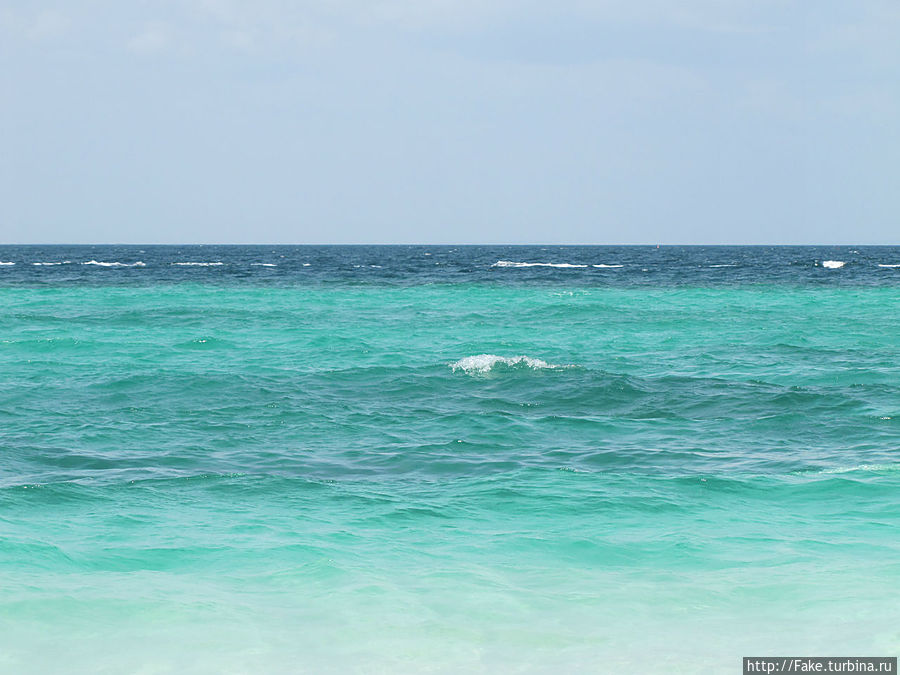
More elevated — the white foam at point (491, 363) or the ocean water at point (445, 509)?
the white foam at point (491, 363)

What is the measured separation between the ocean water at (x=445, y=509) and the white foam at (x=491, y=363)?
5.0 inches

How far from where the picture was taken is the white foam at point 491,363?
61.6ft

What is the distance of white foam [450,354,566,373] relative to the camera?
61.6 ft

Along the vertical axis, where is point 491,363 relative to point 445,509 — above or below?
above

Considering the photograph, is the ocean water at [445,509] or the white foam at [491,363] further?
the white foam at [491,363]

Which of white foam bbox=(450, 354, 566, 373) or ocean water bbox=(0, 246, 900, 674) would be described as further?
white foam bbox=(450, 354, 566, 373)

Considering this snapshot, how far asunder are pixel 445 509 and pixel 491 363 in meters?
9.58

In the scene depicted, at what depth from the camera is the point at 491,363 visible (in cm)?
1906

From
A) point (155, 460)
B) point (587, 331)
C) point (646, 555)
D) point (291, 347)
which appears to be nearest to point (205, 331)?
point (291, 347)

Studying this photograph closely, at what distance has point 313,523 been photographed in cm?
915

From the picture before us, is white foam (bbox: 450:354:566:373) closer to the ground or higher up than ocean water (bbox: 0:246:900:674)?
higher up

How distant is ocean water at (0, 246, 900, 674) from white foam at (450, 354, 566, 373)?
0.13 metres

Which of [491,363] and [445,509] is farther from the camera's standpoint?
[491,363]

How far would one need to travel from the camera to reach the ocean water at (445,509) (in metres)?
6.75
